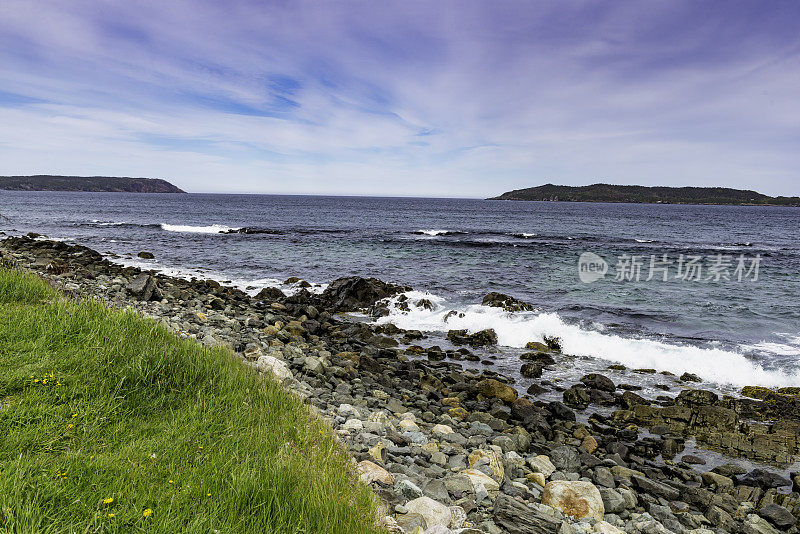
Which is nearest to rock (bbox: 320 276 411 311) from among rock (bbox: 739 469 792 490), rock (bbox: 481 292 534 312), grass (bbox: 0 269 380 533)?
rock (bbox: 481 292 534 312)

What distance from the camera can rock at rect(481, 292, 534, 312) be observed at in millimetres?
18203

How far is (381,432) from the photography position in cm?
668

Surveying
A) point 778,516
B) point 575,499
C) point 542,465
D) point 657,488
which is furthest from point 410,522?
point 778,516

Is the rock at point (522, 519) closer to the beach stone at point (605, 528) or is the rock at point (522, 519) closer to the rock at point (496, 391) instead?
the beach stone at point (605, 528)

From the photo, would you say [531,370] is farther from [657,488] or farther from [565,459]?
[657,488]

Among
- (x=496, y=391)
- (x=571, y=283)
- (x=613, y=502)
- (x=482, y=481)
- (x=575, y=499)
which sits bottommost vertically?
(x=496, y=391)

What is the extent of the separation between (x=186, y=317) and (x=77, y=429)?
10.2 m

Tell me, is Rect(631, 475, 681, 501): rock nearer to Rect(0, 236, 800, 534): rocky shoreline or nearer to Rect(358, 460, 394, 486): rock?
Rect(0, 236, 800, 534): rocky shoreline

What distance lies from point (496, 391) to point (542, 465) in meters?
3.55

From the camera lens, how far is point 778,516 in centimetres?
614

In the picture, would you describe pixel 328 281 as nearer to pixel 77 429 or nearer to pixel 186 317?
pixel 186 317

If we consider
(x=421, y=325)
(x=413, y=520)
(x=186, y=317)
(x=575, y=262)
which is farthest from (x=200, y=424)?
(x=575, y=262)

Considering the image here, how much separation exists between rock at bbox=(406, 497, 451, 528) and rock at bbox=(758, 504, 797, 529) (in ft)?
16.5

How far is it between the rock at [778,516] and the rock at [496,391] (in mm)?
4721
